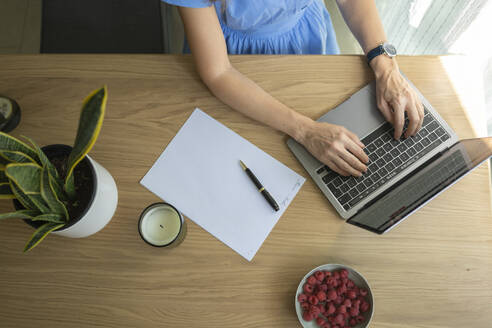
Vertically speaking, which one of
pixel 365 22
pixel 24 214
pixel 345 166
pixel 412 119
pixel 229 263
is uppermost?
pixel 365 22

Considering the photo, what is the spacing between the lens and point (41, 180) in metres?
0.55

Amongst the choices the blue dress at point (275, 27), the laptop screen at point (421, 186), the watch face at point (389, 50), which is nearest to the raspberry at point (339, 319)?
the laptop screen at point (421, 186)

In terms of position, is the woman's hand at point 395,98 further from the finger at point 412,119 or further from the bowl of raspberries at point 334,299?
the bowl of raspberries at point 334,299

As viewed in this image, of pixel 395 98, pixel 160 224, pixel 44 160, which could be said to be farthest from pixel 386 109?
pixel 44 160

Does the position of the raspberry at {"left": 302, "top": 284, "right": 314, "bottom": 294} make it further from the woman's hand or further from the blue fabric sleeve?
the blue fabric sleeve

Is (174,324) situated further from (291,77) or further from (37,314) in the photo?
(291,77)

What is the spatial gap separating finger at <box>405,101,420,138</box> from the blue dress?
394 mm

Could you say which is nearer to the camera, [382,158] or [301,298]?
[301,298]

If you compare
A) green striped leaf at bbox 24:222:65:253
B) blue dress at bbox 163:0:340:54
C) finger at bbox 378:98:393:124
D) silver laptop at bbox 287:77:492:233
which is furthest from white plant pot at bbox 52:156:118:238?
finger at bbox 378:98:393:124

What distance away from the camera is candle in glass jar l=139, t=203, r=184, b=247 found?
69 cm

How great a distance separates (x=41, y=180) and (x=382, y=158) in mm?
681

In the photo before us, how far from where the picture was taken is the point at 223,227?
736mm

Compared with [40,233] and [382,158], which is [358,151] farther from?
[40,233]

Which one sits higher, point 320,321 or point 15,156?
point 15,156
